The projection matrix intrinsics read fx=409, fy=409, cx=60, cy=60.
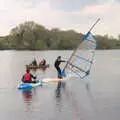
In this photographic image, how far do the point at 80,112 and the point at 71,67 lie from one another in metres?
17.5

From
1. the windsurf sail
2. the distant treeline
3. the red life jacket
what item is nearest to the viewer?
the red life jacket

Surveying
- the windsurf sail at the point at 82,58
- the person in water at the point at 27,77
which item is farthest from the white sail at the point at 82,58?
the person in water at the point at 27,77

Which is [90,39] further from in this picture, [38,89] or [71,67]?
[38,89]

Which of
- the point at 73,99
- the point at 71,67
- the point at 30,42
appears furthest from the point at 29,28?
the point at 73,99

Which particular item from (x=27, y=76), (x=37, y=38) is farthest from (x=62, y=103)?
(x=37, y=38)

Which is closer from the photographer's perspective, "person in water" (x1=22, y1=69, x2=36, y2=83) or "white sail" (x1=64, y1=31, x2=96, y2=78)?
"person in water" (x1=22, y1=69, x2=36, y2=83)

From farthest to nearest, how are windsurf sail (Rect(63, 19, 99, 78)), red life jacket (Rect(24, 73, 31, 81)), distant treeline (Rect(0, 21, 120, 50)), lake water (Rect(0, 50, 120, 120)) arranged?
distant treeline (Rect(0, 21, 120, 50))
windsurf sail (Rect(63, 19, 99, 78))
red life jacket (Rect(24, 73, 31, 81))
lake water (Rect(0, 50, 120, 120))

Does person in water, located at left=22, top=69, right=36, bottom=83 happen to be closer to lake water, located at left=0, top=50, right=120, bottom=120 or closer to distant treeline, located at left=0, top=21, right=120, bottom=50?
lake water, located at left=0, top=50, right=120, bottom=120

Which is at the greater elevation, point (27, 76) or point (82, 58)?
point (82, 58)

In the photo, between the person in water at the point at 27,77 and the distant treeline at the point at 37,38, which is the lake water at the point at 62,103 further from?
the distant treeline at the point at 37,38

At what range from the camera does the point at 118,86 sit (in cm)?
3441

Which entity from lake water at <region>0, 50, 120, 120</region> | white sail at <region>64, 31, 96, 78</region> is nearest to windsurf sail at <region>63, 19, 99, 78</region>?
white sail at <region>64, 31, 96, 78</region>

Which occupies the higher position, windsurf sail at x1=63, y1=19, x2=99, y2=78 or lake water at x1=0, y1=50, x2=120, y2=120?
windsurf sail at x1=63, y1=19, x2=99, y2=78

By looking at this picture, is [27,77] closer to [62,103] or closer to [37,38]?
[62,103]
